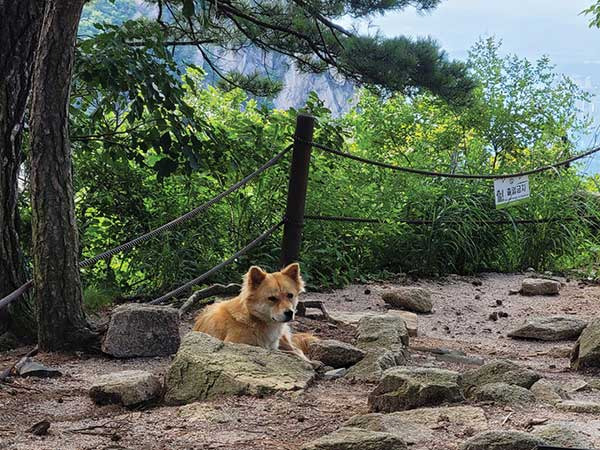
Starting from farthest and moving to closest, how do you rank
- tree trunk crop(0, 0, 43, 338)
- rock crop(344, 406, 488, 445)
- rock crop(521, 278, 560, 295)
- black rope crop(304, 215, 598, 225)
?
rock crop(521, 278, 560, 295) → black rope crop(304, 215, 598, 225) → tree trunk crop(0, 0, 43, 338) → rock crop(344, 406, 488, 445)

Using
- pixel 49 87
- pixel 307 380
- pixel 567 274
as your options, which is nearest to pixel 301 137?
pixel 49 87

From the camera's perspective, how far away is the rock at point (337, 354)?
14.4 ft

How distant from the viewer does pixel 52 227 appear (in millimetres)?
4492

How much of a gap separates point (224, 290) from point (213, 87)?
150 inches

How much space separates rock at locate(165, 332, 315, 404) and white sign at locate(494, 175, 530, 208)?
4.13m

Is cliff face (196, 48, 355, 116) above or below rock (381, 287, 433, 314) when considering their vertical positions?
above

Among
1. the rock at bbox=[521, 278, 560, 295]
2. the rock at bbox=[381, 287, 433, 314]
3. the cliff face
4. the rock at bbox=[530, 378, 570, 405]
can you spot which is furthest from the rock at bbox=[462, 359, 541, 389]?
the cliff face

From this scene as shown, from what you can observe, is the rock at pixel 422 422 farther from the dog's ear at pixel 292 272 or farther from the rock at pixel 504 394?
the dog's ear at pixel 292 272

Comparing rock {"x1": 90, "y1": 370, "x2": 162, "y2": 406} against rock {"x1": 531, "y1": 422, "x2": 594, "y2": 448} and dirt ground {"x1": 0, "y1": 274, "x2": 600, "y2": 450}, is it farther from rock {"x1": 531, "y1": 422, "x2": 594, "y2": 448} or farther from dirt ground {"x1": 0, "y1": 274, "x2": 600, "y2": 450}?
rock {"x1": 531, "y1": 422, "x2": 594, "y2": 448}

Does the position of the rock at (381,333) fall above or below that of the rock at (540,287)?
below

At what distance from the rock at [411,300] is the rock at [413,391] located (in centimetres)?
309

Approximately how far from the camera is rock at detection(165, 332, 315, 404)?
3.51m

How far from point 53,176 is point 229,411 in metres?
1.80

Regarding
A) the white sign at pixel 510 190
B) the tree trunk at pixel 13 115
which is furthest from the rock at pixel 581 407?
the white sign at pixel 510 190
